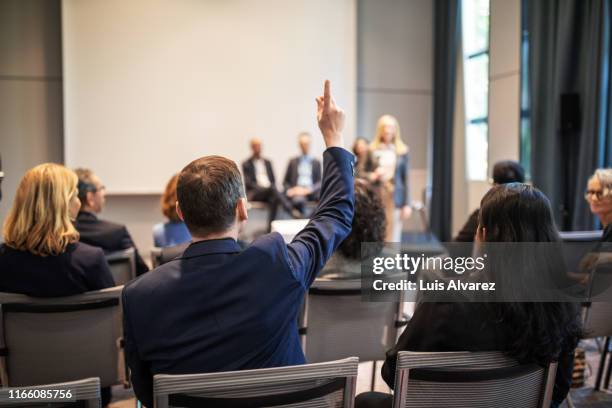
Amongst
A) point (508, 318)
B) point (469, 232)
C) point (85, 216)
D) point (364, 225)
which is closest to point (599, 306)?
point (469, 232)

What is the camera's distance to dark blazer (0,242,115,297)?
6.64 ft

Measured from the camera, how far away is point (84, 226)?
2707 millimetres

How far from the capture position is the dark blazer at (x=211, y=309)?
1251 mm

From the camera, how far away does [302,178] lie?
23.3ft

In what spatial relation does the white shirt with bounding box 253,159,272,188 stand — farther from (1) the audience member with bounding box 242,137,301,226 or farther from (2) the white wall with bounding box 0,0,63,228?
(2) the white wall with bounding box 0,0,63,228

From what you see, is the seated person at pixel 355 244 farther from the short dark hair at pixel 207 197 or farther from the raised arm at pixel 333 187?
the short dark hair at pixel 207 197

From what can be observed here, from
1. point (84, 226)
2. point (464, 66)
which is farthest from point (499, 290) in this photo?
point (464, 66)

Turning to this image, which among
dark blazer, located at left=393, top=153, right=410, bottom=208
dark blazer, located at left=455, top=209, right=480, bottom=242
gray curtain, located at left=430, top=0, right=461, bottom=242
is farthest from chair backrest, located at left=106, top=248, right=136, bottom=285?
gray curtain, located at left=430, top=0, right=461, bottom=242

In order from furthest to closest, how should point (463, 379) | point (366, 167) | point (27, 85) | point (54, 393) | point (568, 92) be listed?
point (27, 85) → point (366, 167) → point (568, 92) → point (463, 379) → point (54, 393)

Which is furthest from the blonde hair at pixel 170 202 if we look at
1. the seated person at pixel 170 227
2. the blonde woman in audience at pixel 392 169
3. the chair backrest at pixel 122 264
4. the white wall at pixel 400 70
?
the white wall at pixel 400 70

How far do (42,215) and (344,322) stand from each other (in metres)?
1.24

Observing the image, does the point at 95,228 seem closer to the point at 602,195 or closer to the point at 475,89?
the point at 602,195

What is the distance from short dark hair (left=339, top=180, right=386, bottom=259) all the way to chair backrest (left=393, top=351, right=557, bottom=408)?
104 centimetres

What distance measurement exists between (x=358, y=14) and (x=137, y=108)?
327 cm
